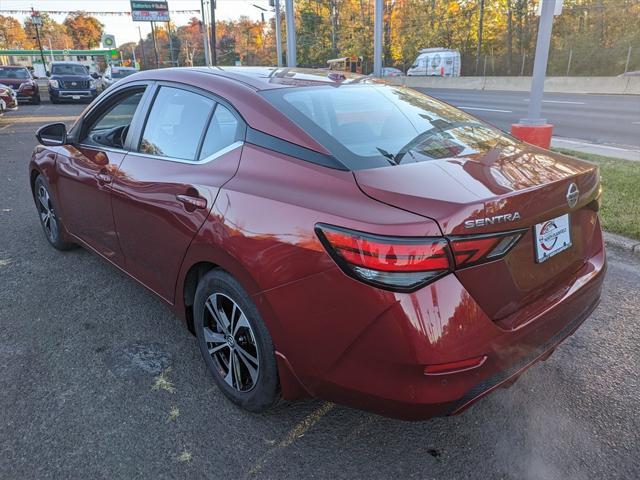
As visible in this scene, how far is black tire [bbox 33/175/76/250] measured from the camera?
174 inches

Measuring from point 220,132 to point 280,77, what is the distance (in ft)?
1.89

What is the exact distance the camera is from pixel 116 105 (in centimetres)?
357

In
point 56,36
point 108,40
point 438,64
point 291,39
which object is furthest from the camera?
point 56,36

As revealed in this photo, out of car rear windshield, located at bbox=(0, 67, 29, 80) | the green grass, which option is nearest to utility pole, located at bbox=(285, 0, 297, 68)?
the green grass

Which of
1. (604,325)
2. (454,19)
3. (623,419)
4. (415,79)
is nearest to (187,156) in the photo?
(623,419)

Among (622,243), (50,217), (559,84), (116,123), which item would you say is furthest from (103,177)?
(559,84)

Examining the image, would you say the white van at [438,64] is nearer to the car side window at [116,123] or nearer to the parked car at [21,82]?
the parked car at [21,82]

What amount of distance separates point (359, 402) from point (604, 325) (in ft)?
7.16

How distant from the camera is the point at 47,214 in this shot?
4.71 m

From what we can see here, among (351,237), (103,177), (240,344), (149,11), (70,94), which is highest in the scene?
(149,11)

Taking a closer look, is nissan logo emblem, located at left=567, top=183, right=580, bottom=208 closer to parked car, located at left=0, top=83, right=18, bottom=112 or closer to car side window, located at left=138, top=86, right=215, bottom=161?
car side window, located at left=138, top=86, right=215, bottom=161

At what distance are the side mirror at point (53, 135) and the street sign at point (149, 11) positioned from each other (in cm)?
5435

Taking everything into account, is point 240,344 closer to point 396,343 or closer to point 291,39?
point 396,343

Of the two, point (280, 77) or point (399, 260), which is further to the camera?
point (280, 77)
